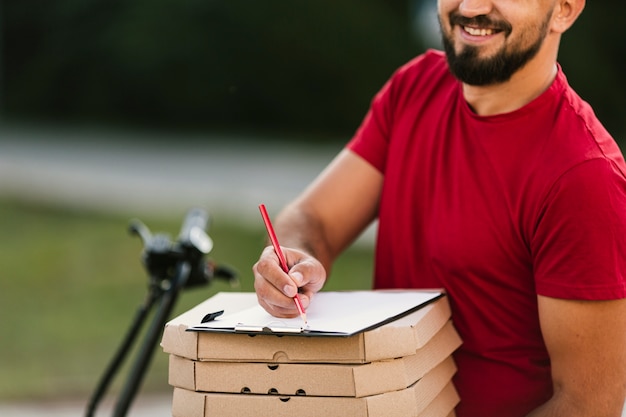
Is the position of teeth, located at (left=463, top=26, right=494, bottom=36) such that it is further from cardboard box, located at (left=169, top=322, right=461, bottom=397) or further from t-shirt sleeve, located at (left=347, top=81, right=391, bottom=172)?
cardboard box, located at (left=169, top=322, right=461, bottom=397)

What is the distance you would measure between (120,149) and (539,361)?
37.6 ft

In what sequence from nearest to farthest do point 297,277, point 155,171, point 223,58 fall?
point 297,277 → point 155,171 → point 223,58

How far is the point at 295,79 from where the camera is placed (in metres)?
14.6

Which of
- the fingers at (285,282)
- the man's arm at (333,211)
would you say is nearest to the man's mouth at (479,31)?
the man's arm at (333,211)

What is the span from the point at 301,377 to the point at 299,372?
0.01 metres

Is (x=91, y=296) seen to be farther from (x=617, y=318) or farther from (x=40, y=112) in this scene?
(x=40, y=112)

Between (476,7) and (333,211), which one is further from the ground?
(476,7)

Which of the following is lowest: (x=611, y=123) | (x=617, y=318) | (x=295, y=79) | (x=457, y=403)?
(x=611, y=123)

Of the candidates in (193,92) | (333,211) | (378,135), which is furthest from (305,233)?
(193,92)

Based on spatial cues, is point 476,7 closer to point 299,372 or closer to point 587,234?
point 587,234

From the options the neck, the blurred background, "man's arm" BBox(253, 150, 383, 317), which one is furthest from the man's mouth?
the blurred background

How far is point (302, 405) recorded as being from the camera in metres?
2.14

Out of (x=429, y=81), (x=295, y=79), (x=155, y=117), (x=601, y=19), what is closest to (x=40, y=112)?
(x=155, y=117)

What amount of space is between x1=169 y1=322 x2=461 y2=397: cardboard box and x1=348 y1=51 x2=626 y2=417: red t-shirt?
1.34 feet
